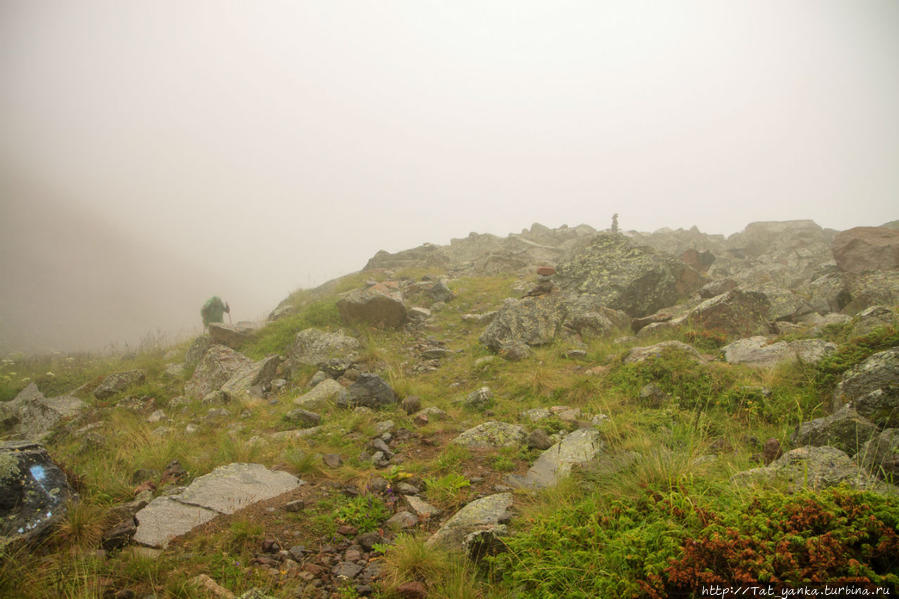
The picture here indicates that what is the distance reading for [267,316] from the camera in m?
16.7

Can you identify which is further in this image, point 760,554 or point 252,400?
point 252,400

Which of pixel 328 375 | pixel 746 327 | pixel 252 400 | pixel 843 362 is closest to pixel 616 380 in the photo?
pixel 843 362

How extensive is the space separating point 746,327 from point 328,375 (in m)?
9.28

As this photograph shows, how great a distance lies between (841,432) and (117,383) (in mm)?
13126

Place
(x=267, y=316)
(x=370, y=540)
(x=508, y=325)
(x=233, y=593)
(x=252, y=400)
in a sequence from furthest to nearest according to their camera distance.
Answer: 1. (x=267, y=316)
2. (x=508, y=325)
3. (x=252, y=400)
4. (x=370, y=540)
5. (x=233, y=593)

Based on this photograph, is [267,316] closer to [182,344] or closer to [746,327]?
[182,344]

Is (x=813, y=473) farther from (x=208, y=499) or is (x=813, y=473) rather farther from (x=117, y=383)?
(x=117, y=383)

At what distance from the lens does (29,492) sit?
3.64 m


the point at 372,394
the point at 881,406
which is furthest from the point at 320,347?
the point at 881,406

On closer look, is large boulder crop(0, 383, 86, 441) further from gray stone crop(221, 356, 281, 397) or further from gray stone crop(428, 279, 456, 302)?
gray stone crop(428, 279, 456, 302)

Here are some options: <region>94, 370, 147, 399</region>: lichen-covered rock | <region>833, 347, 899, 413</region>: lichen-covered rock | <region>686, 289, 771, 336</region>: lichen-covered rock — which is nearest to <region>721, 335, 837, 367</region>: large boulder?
<region>833, 347, 899, 413</region>: lichen-covered rock

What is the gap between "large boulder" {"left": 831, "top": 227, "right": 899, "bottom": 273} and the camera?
452 inches

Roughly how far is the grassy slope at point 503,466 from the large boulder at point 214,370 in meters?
0.51

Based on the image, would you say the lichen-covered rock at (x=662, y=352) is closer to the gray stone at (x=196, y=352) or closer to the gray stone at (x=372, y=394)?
the gray stone at (x=372, y=394)
